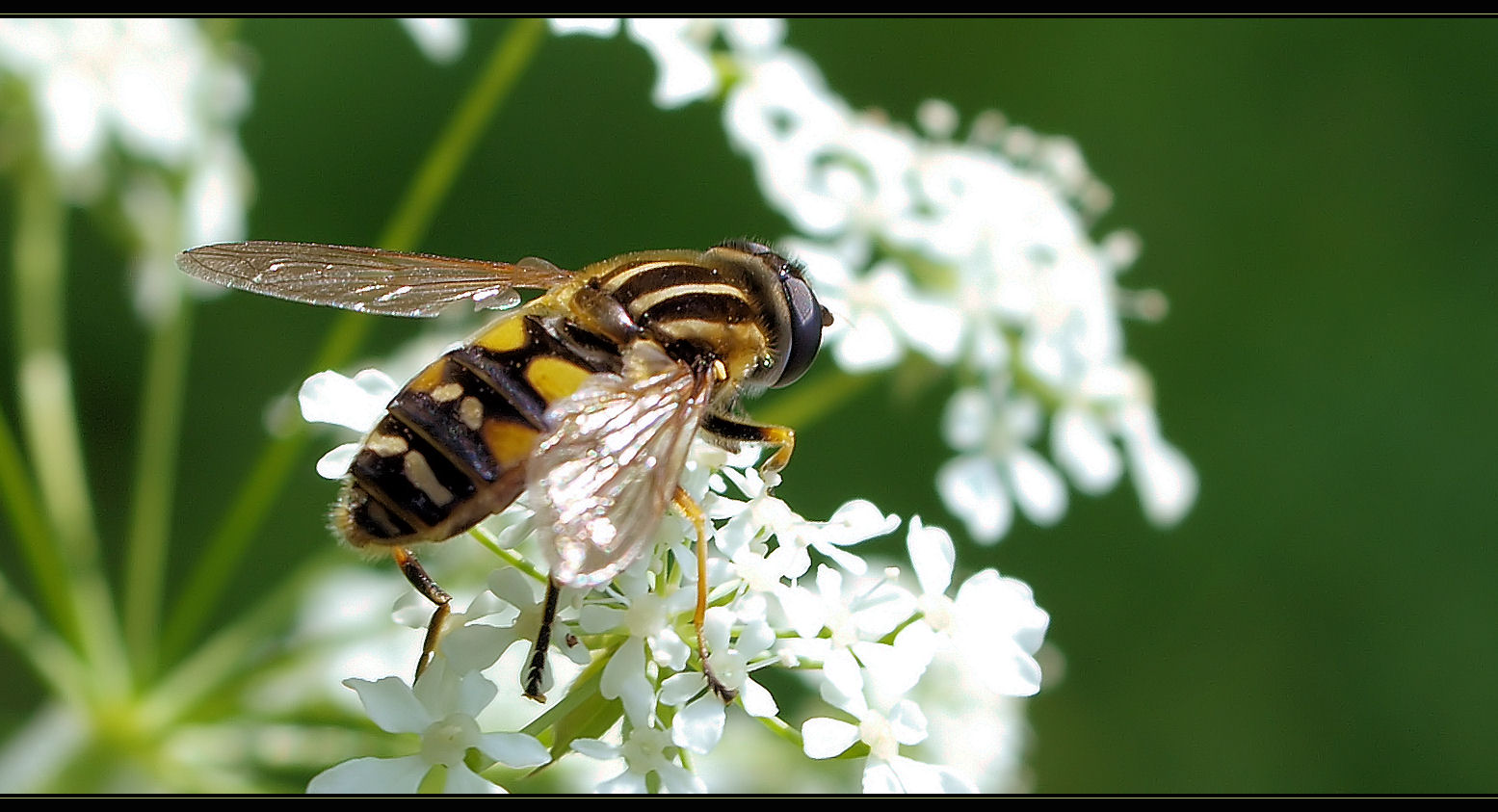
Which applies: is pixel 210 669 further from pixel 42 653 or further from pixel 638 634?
pixel 638 634

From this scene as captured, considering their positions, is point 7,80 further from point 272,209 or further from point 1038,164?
point 1038,164

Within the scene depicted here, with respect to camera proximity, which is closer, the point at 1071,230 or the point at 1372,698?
the point at 1071,230

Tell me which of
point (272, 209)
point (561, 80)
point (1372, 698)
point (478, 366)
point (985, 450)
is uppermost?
point (561, 80)

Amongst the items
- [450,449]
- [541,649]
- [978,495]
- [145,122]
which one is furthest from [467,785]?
[145,122]

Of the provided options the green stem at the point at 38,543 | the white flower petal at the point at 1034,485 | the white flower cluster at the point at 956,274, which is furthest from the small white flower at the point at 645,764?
the white flower petal at the point at 1034,485

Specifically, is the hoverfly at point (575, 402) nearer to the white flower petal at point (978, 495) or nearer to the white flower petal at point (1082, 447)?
the white flower petal at point (978, 495)

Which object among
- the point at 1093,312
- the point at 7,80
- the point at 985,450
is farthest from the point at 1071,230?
the point at 7,80

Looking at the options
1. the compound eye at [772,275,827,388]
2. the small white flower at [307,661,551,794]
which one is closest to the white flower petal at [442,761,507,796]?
the small white flower at [307,661,551,794]
